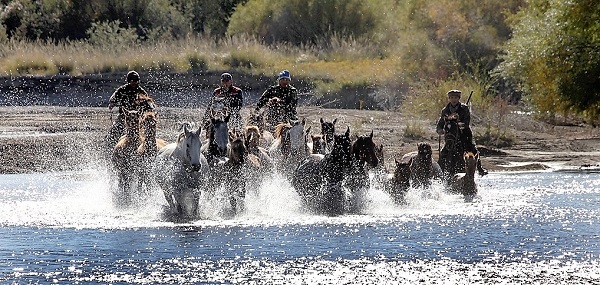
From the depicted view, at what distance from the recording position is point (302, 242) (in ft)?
49.1

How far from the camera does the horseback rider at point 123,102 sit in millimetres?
17953

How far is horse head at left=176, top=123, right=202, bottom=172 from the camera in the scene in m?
15.6

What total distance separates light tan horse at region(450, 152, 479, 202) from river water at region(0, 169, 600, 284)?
0.21m

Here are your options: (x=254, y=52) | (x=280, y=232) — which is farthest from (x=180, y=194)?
(x=254, y=52)

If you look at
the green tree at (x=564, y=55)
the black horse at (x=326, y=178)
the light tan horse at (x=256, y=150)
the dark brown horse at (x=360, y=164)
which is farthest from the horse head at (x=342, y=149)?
the green tree at (x=564, y=55)

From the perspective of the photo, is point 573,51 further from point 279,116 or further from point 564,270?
point 564,270

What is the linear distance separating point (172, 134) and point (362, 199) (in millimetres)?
12863

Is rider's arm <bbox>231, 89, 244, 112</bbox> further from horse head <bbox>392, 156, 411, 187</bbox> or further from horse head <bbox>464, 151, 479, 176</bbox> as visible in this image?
horse head <bbox>464, 151, 479, 176</bbox>

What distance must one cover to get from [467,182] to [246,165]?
447 cm

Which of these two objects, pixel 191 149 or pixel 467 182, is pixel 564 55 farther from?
pixel 191 149

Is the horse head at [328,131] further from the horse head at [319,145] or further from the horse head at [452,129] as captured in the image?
the horse head at [452,129]

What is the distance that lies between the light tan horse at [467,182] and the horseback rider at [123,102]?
216 inches

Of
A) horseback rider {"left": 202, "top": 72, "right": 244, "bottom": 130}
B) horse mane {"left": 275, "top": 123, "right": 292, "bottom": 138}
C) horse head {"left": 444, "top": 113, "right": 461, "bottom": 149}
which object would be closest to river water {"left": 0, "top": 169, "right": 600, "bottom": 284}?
horse mane {"left": 275, "top": 123, "right": 292, "bottom": 138}

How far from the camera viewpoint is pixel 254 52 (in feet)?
148
